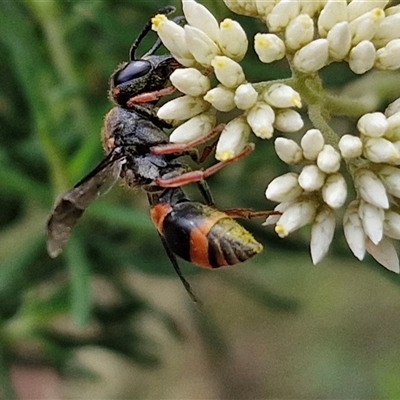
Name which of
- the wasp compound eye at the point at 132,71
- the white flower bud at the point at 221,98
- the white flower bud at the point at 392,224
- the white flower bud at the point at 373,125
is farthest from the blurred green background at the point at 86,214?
the white flower bud at the point at 392,224

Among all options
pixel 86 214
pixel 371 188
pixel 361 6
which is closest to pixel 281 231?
pixel 371 188

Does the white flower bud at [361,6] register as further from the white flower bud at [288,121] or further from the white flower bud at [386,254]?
the white flower bud at [386,254]

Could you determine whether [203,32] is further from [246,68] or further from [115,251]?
[115,251]

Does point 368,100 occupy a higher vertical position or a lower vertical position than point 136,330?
higher

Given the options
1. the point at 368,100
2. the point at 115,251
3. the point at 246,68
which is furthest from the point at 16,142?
the point at 368,100

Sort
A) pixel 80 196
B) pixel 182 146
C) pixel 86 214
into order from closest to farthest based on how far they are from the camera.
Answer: pixel 182 146 < pixel 80 196 < pixel 86 214

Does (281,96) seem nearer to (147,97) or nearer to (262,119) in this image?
(262,119)
